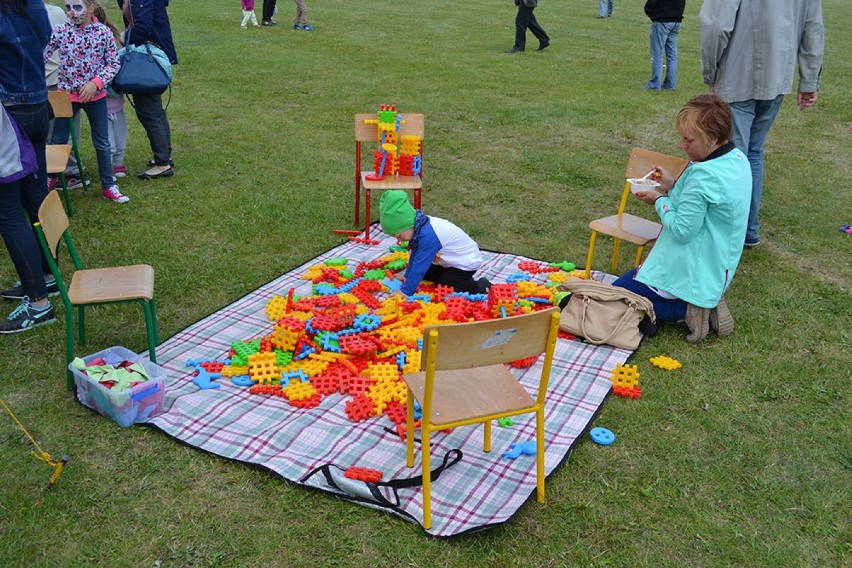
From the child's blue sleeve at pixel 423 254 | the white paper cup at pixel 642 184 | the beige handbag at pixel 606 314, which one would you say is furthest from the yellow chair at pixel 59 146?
the white paper cup at pixel 642 184

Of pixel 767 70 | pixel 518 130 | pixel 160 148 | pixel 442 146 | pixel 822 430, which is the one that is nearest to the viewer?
pixel 822 430

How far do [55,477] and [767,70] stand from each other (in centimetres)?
560

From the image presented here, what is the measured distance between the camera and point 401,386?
4.10m

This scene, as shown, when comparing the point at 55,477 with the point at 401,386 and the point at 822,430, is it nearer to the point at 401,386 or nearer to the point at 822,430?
the point at 401,386

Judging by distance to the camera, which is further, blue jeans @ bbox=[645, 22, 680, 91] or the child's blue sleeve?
blue jeans @ bbox=[645, 22, 680, 91]

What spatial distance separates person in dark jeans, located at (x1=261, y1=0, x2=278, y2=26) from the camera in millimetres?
17859

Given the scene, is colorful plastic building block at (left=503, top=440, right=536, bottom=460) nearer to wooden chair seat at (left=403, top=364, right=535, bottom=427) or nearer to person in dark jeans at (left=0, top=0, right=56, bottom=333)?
wooden chair seat at (left=403, top=364, right=535, bottom=427)

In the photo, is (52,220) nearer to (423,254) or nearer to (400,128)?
(423,254)

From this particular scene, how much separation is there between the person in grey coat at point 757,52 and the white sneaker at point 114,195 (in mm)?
5500

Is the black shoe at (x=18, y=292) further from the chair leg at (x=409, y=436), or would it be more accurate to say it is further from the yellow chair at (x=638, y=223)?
the yellow chair at (x=638, y=223)

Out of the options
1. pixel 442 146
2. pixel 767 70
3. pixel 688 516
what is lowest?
pixel 688 516

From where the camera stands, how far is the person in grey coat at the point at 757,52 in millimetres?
5367

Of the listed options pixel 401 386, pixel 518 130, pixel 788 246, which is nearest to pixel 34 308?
pixel 401 386

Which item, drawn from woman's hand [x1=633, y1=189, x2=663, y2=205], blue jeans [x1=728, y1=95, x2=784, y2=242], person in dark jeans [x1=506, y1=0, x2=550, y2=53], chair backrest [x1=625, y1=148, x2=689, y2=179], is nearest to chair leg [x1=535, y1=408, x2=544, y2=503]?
woman's hand [x1=633, y1=189, x2=663, y2=205]
